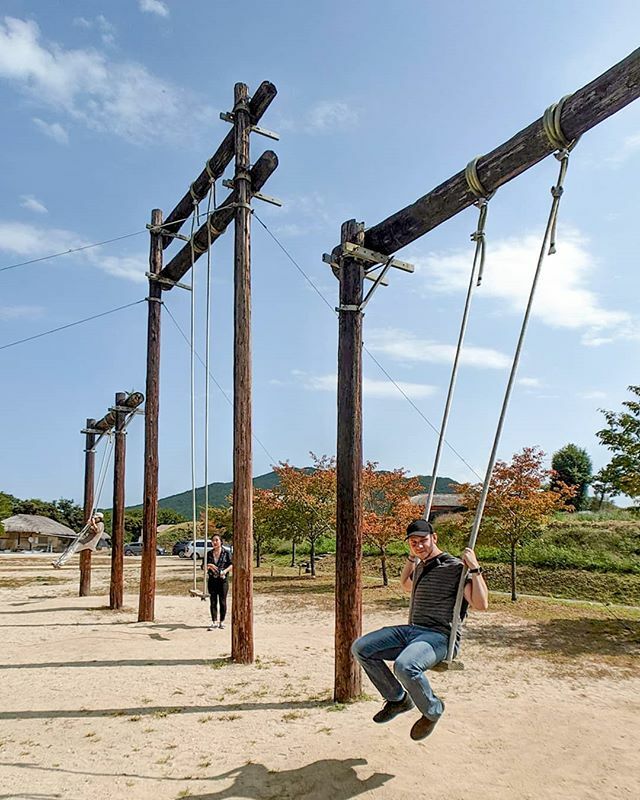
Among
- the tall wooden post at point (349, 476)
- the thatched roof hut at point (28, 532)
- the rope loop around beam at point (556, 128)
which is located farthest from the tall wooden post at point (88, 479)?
the thatched roof hut at point (28, 532)

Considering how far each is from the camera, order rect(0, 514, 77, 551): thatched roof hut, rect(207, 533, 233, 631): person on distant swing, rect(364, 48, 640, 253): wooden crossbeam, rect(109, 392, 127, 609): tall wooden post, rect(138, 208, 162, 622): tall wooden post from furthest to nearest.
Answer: rect(0, 514, 77, 551): thatched roof hut
rect(109, 392, 127, 609): tall wooden post
rect(138, 208, 162, 622): tall wooden post
rect(207, 533, 233, 631): person on distant swing
rect(364, 48, 640, 253): wooden crossbeam

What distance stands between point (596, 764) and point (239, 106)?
836 centimetres

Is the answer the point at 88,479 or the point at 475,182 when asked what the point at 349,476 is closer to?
the point at 475,182

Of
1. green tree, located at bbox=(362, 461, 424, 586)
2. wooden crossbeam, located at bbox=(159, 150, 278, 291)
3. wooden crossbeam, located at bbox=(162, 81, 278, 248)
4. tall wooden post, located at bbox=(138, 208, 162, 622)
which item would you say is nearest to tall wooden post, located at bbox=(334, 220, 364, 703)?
wooden crossbeam, located at bbox=(159, 150, 278, 291)

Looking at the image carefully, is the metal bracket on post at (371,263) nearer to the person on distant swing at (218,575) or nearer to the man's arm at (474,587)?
the man's arm at (474,587)

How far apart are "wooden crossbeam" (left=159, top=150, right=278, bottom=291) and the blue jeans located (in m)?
6.28

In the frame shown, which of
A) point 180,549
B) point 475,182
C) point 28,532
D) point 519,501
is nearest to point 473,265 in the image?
point 475,182

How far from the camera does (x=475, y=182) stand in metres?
5.40

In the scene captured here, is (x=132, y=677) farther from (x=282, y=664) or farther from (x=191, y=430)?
(x=191, y=430)

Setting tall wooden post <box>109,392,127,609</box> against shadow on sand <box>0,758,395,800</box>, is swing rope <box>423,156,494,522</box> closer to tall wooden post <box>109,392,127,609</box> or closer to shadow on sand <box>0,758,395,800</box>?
shadow on sand <box>0,758,395,800</box>

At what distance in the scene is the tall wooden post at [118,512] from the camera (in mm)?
13562

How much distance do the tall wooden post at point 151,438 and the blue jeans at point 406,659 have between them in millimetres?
7699

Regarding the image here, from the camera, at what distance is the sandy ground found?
4383 mm

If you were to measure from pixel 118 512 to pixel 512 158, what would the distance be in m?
11.6
